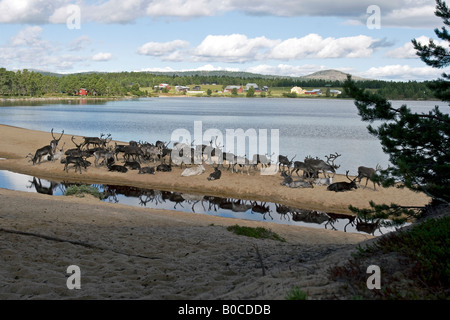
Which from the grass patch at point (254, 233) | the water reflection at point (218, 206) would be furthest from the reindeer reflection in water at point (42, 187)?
the grass patch at point (254, 233)

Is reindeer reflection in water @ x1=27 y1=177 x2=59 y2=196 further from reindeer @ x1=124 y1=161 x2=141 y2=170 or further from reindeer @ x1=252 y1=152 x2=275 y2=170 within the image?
reindeer @ x1=252 y1=152 x2=275 y2=170

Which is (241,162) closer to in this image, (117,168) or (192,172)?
(192,172)

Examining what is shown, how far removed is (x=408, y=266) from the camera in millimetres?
6074

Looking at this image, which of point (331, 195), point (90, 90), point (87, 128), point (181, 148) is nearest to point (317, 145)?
point (181, 148)

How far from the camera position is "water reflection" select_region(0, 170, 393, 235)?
719 inches

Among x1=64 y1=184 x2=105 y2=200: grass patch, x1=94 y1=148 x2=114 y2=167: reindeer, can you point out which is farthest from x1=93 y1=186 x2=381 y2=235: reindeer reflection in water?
x1=94 y1=148 x2=114 y2=167: reindeer

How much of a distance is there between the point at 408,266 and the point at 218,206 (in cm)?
1517

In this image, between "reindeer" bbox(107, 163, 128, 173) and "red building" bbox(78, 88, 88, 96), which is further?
"red building" bbox(78, 88, 88, 96)

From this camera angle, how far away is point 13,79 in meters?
138

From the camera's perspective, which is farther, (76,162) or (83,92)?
(83,92)

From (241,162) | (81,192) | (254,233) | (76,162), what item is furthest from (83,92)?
(254,233)

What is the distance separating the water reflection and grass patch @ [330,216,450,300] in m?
10.5

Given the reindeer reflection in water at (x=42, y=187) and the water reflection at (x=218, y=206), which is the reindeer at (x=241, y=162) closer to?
the water reflection at (x=218, y=206)

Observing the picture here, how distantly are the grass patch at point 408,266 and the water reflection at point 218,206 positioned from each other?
1046 cm
